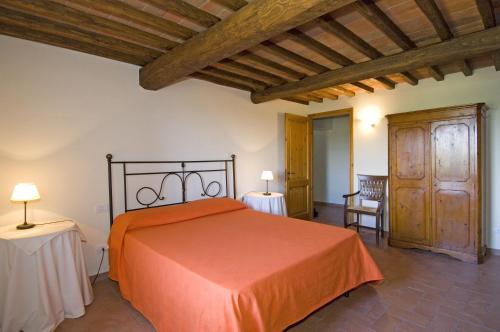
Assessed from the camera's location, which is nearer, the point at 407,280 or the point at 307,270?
the point at 307,270

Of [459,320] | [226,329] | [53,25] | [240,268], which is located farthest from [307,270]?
[53,25]

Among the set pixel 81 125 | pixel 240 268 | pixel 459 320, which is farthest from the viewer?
pixel 81 125

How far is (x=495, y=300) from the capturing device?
7.83ft

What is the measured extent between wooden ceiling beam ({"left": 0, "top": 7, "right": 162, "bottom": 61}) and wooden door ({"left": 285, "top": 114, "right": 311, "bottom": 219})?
293 cm

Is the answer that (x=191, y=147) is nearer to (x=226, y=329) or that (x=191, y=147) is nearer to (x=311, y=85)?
(x=311, y=85)

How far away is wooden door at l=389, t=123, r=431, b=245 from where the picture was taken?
3582mm

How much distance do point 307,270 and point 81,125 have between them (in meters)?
2.62

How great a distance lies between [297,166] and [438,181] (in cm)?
235

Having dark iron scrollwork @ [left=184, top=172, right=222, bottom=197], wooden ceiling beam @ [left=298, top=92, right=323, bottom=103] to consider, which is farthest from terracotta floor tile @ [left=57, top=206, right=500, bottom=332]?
wooden ceiling beam @ [left=298, top=92, right=323, bottom=103]

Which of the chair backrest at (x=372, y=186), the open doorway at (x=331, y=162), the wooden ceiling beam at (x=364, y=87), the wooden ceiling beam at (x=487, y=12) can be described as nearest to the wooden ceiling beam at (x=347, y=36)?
the wooden ceiling beam at (x=487, y=12)

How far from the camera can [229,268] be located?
1.69 metres

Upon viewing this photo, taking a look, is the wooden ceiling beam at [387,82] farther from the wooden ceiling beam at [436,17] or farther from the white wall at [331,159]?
the white wall at [331,159]

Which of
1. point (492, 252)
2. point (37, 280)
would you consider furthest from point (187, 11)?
point (492, 252)

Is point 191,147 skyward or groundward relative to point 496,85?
groundward
